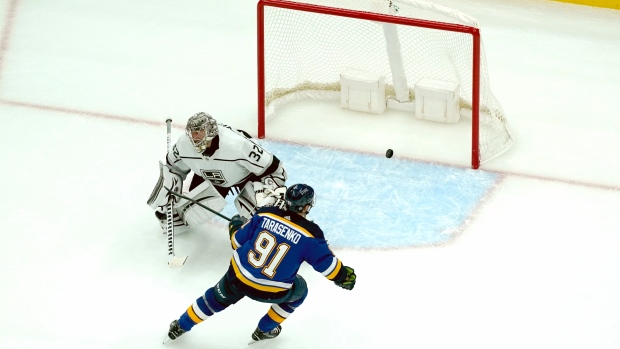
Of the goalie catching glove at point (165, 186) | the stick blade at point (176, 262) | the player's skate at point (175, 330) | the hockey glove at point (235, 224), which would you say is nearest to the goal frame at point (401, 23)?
the goalie catching glove at point (165, 186)

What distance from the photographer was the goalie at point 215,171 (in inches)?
201

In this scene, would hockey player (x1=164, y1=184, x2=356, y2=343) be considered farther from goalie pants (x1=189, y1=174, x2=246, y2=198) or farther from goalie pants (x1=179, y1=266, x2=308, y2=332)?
goalie pants (x1=189, y1=174, x2=246, y2=198)

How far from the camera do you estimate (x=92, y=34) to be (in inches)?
303

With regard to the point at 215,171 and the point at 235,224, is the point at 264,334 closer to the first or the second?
the point at 235,224

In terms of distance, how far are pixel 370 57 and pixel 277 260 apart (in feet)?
8.45

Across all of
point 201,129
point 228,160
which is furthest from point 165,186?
point 201,129

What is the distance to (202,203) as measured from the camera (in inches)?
214

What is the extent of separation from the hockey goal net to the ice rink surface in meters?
0.14

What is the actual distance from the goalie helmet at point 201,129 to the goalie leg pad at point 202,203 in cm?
37

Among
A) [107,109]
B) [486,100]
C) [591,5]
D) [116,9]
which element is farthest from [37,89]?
[591,5]

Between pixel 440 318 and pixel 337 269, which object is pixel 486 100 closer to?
pixel 440 318

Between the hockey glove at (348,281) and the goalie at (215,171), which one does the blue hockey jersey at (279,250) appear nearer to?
the hockey glove at (348,281)

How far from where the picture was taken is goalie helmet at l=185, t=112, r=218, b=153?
5.02m

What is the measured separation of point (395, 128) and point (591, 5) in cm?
216
